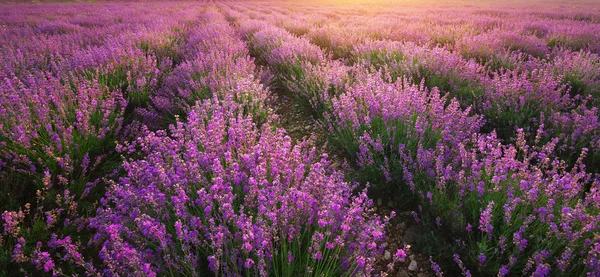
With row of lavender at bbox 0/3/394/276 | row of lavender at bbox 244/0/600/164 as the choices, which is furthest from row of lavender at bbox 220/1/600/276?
row of lavender at bbox 0/3/394/276

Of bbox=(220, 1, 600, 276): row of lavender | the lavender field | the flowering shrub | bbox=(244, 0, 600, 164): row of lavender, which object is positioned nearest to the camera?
the flowering shrub

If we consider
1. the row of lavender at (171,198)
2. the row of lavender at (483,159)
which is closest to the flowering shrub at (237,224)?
the row of lavender at (171,198)

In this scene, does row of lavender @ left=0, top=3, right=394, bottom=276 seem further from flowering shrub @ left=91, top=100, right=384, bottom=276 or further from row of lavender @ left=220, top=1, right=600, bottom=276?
row of lavender @ left=220, top=1, right=600, bottom=276

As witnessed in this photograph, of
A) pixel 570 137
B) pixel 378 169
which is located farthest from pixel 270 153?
pixel 570 137

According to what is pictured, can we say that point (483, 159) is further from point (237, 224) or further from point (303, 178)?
point (237, 224)

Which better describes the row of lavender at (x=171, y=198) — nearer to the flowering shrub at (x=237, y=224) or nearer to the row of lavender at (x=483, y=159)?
the flowering shrub at (x=237, y=224)

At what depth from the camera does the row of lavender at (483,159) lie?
5.46ft

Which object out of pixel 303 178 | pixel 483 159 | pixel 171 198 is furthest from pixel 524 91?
pixel 171 198

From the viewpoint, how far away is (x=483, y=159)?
2.09 metres

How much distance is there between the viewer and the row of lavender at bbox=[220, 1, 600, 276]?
5.46ft

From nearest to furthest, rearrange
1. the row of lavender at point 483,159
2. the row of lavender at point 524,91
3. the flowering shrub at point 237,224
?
the flowering shrub at point 237,224
the row of lavender at point 483,159
the row of lavender at point 524,91

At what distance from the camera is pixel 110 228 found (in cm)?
141

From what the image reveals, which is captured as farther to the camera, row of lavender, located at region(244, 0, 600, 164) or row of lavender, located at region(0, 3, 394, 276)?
row of lavender, located at region(244, 0, 600, 164)

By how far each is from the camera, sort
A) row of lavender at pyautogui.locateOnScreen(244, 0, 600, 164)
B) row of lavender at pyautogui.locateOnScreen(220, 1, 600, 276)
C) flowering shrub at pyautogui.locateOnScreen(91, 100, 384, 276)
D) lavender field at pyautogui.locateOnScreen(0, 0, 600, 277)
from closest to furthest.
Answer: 1. flowering shrub at pyautogui.locateOnScreen(91, 100, 384, 276)
2. lavender field at pyautogui.locateOnScreen(0, 0, 600, 277)
3. row of lavender at pyautogui.locateOnScreen(220, 1, 600, 276)
4. row of lavender at pyautogui.locateOnScreen(244, 0, 600, 164)
